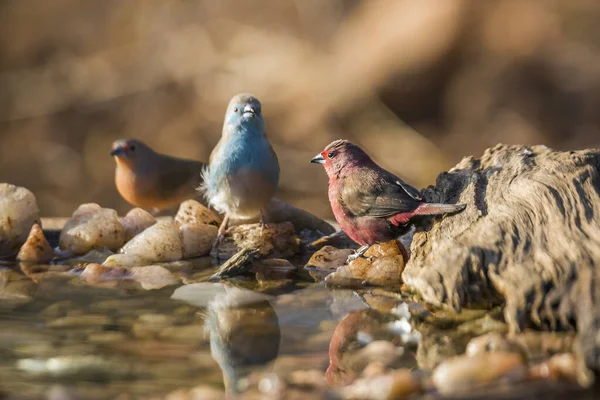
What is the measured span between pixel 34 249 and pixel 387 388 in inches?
81.9

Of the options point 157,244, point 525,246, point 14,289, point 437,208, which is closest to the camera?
point 525,246

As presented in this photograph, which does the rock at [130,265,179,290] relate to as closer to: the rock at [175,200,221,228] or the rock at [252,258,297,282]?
the rock at [252,258,297,282]

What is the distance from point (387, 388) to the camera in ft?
5.76

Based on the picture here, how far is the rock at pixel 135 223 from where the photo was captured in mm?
3639

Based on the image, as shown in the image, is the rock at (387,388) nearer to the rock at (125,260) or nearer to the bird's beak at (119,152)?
the rock at (125,260)

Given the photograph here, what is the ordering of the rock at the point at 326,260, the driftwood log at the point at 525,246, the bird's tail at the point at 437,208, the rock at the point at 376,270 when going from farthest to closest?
the rock at the point at 326,260
the rock at the point at 376,270
the bird's tail at the point at 437,208
the driftwood log at the point at 525,246

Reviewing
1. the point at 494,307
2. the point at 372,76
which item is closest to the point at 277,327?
the point at 494,307

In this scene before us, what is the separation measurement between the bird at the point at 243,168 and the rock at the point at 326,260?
464mm

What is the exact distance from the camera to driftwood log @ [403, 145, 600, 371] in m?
2.11

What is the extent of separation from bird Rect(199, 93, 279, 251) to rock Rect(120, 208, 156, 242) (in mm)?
337

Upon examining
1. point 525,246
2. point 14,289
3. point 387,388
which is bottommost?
point 387,388

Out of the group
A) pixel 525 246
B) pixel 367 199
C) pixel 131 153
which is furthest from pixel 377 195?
pixel 131 153

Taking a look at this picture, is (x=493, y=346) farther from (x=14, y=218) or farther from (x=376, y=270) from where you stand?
(x=14, y=218)

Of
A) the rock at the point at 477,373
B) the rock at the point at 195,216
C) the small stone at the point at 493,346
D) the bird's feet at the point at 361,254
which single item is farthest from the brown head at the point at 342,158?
the rock at the point at 477,373
